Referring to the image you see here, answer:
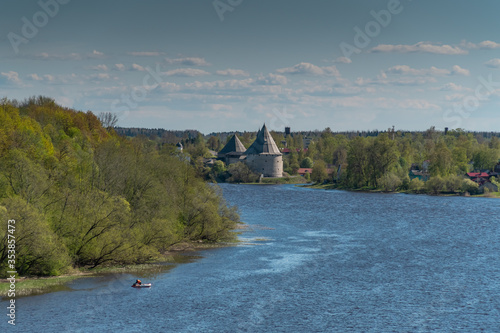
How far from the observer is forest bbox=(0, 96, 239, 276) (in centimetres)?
3244

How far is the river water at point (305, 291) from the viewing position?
87.5ft

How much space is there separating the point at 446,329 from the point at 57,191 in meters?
23.6

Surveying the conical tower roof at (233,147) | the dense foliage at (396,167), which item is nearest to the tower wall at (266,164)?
the dense foliage at (396,167)

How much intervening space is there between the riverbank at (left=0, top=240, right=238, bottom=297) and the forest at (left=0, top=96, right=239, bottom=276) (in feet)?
1.99

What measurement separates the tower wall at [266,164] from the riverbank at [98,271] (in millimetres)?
92497

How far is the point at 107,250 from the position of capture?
117 ft

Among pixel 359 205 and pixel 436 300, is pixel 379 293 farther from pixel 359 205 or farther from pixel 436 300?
pixel 359 205

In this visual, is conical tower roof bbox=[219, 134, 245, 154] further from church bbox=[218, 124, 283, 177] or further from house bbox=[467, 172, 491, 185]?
house bbox=[467, 172, 491, 185]

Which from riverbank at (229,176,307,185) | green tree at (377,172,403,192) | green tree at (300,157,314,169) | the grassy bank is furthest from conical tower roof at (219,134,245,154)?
the grassy bank

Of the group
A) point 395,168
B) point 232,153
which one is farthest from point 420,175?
point 232,153

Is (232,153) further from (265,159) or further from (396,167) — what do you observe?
(396,167)

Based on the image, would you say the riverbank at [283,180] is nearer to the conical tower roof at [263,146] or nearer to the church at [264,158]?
the church at [264,158]

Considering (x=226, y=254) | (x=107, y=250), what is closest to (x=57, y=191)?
(x=107, y=250)

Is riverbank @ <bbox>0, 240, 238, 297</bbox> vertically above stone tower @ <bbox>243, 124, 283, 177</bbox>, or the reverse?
stone tower @ <bbox>243, 124, 283, 177</bbox>
